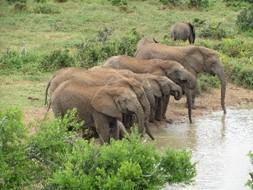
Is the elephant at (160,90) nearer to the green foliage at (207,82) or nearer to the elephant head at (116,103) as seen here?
the elephant head at (116,103)

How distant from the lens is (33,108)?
13875mm

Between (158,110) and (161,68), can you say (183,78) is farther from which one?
(158,110)

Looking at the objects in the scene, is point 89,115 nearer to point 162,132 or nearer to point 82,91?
point 82,91

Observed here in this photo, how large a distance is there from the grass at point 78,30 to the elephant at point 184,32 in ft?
1.03

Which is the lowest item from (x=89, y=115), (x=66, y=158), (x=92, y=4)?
(x=92, y=4)

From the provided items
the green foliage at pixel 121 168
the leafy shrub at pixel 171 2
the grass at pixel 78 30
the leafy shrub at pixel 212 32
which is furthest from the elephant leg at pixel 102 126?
the leafy shrub at pixel 171 2

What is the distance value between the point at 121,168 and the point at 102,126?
361 cm

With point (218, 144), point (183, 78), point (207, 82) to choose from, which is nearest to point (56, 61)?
point (207, 82)

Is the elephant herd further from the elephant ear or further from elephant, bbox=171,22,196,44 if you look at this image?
elephant, bbox=171,22,196,44

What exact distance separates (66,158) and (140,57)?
27.9 ft

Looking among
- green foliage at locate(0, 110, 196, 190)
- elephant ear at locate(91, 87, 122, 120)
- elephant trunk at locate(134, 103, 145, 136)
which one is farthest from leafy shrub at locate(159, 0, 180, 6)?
green foliage at locate(0, 110, 196, 190)

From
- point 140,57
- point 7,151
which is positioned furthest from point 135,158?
point 140,57

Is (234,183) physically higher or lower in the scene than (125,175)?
lower

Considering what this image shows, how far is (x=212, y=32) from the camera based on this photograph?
22500 mm
